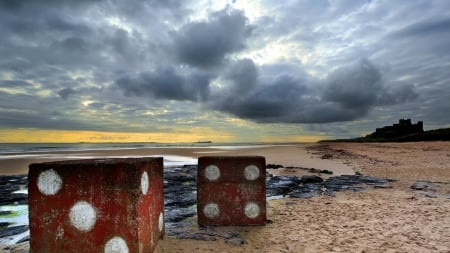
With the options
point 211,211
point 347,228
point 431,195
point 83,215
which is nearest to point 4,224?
point 83,215

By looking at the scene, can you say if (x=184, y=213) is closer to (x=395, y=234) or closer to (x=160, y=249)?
(x=160, y=249)

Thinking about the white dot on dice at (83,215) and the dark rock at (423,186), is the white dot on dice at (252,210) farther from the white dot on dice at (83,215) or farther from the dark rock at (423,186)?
the dark rock at (423,186)

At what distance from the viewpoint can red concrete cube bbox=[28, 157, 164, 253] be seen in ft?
11.1

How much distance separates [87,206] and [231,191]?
8.30 ft

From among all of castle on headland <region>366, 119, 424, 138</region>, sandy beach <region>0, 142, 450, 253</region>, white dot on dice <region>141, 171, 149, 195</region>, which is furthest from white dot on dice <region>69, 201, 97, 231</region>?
castle on headland <region>366, 119, 424, 138</region>

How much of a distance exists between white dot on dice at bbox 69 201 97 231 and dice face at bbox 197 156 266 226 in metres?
2.19

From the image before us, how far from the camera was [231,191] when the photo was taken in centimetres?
540

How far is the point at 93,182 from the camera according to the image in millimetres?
3381

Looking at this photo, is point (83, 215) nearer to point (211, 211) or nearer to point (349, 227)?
point (211, 211)

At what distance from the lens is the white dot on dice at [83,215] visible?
342cm

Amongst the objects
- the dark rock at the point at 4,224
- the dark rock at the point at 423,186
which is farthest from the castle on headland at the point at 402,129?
the dark rock at the point at 4,224

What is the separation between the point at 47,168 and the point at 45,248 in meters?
0.88

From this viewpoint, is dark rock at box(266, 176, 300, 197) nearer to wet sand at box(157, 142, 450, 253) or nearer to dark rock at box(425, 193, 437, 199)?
wet sand at box(157, 142, 450, 253)

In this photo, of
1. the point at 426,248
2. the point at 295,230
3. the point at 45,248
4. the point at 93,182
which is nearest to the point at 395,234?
the point at 426,248
